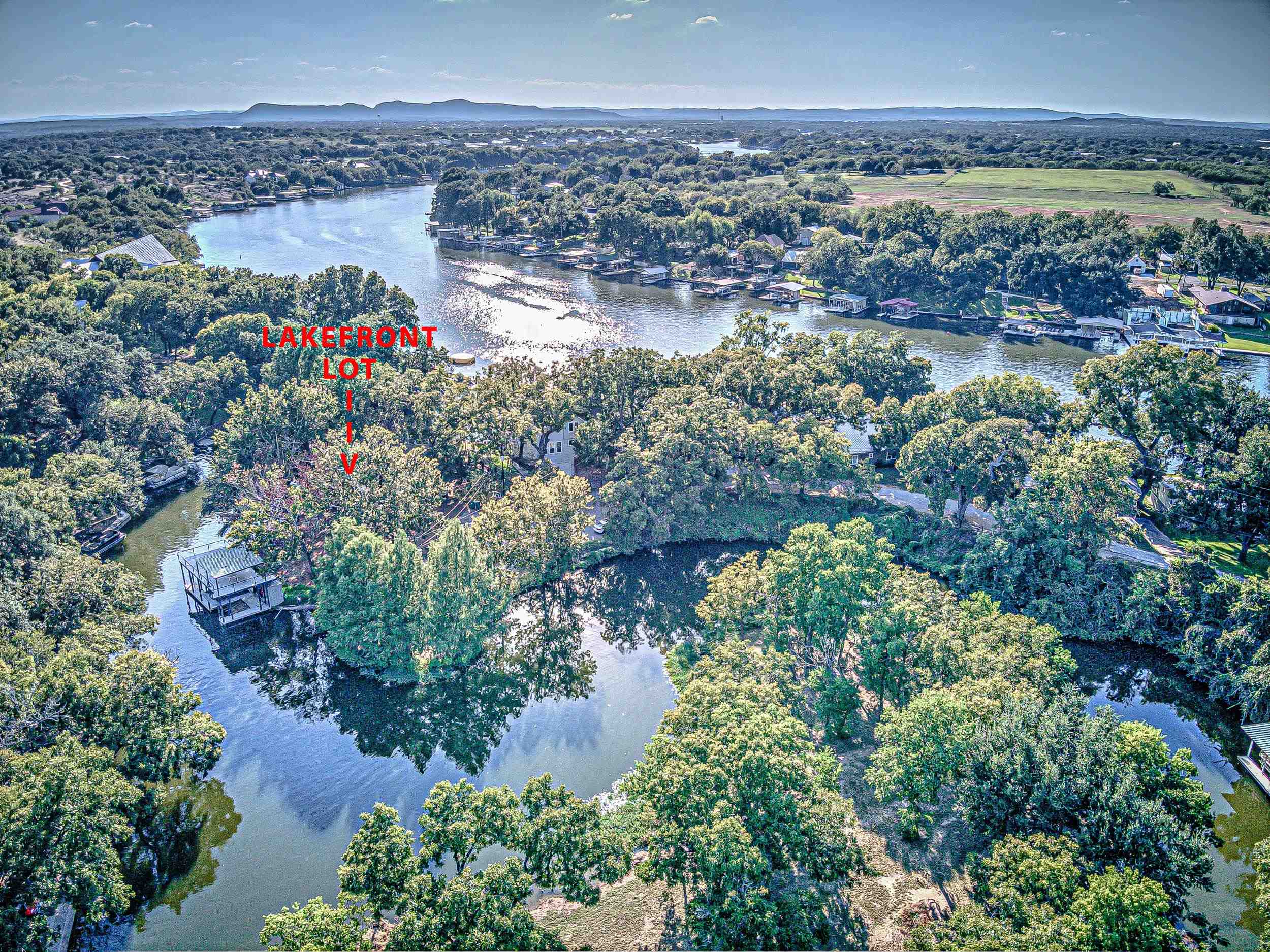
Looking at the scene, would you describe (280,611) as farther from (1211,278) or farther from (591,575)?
(1211,278)

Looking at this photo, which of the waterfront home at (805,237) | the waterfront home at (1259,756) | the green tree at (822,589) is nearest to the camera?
the waterfront home at (1259,756)

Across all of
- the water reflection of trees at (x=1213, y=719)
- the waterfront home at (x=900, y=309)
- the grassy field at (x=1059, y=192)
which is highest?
the grassy field at (x=1059, y=192)

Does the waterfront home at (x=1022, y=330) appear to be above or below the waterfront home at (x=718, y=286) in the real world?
below

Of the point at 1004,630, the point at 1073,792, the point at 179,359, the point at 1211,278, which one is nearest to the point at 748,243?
the point at 1211,278

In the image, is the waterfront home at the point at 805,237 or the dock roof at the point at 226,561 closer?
the dock roof at the point at 226,561

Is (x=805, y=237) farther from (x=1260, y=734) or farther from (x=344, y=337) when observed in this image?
(x=1260, y=734)

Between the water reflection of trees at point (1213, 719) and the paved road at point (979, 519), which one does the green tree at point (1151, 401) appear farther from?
the water reflection of trees at point (1213, 719)

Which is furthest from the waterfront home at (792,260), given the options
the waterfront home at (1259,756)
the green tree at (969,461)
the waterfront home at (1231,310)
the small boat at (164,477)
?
the waterfront home at (1259,756)

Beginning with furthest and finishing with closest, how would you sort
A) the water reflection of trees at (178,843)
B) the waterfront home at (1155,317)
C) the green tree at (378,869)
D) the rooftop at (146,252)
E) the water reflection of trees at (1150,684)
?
the rooftop at (146,252) < the waterfront home at (1155,317) < the water reflection of trees at (1150,684) < the water reflection of trees at (178,843) < the green tree at (378,869)
